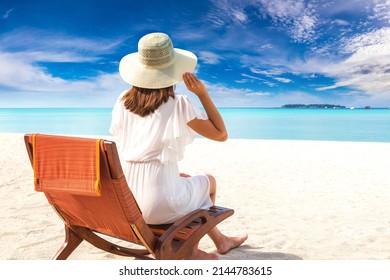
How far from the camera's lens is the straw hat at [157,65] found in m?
2.40

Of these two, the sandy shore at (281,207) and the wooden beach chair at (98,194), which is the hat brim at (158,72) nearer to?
the wooden beach chair at (98,194)

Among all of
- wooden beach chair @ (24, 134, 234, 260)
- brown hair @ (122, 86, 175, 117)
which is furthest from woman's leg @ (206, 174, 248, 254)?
brown hair @ (122, 86, 175, 117)

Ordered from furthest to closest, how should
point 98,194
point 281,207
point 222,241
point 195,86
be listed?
point 281,207, point 222,241, point 195,86, point 98,194

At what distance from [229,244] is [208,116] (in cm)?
122

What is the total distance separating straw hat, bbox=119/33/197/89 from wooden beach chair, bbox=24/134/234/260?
1.75ft

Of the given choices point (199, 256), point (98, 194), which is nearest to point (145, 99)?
point (98, 194)

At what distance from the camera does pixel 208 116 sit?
2.43m

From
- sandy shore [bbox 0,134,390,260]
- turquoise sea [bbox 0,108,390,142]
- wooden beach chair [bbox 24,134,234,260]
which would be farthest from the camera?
turquoise sea [bbox 0,108,390,142]

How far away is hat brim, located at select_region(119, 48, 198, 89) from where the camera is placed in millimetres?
2396

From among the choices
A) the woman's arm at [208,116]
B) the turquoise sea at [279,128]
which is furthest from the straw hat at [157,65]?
the turquoise sea at [279,128]

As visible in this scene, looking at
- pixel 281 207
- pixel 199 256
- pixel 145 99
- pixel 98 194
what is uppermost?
pixel 145 99

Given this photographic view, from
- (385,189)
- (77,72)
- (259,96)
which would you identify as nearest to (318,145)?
(385,189)

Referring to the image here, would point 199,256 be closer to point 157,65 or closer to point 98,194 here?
point 98,194

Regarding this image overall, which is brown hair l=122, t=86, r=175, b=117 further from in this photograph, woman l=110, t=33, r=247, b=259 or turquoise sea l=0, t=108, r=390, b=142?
turquoise sea l=0, t=108, r=390, b=142
